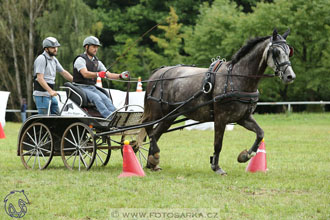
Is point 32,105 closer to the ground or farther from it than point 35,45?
closer to the ground

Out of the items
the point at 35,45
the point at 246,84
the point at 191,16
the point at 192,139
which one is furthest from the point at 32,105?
the point at 246,84

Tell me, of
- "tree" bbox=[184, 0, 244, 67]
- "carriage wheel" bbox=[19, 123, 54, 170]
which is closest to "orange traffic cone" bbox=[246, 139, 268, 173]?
"carriage wheel" bbox=[19, 123, 54, 170]

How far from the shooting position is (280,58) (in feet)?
25.1

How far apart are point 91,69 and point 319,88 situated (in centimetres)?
2226

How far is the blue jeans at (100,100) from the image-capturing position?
29.4ft

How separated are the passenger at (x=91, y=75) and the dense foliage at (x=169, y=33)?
17.4 m

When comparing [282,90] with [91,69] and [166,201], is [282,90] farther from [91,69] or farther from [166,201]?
[166,201]

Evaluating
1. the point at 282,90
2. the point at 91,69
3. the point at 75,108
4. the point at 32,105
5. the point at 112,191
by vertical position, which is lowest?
the point at 32,105

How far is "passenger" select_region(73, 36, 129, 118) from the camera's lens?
895cm

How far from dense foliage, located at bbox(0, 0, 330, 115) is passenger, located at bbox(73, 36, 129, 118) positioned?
17.4 meters

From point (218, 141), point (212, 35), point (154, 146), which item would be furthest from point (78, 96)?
point (212, 35)

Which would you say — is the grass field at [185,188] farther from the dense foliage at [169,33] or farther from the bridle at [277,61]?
the dense foliage at [169,33]

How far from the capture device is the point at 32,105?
35.3m

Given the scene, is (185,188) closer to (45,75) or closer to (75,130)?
(75,130)
